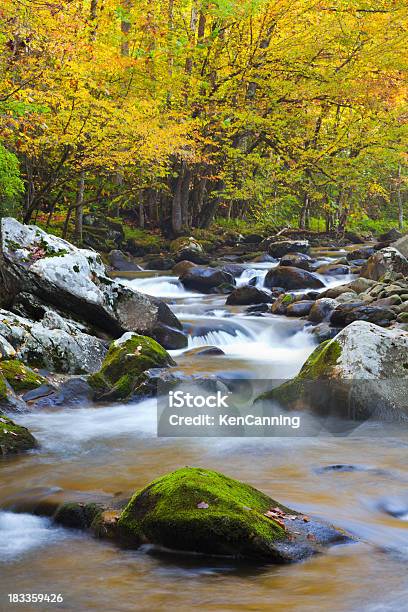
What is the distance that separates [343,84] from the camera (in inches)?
800

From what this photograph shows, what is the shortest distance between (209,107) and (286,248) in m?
5.16

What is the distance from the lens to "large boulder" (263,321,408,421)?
7121 millimetres

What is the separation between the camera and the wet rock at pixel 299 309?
1342cm

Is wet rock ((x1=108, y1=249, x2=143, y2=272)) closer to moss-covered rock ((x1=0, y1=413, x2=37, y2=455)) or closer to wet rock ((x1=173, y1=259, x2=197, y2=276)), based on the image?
wet rock ((x1=173, y1=259, x2=197, y2=276))

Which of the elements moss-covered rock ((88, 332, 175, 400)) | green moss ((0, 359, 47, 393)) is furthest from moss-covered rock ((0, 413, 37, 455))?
moss-covered rock ((88, 332, 175, 400))

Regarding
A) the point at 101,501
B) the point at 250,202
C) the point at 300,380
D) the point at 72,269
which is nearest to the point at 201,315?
the point at 72,269

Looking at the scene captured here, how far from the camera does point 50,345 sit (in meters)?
8.82

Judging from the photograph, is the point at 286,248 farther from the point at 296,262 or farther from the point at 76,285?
the point at 76,285

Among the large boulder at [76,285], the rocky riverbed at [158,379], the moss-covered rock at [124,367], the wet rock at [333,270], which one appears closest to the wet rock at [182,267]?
the rocky riverbed at [158,379]

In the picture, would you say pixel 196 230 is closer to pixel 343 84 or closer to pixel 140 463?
pixel 343 84

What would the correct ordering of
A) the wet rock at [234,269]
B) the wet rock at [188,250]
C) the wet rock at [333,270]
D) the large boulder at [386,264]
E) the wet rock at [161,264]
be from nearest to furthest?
the large boulder at [386,264]
the wet rock at [333,270]
the wet rock at [234,269]
the wet rock at [161,264]
the wet rock at [188,250]

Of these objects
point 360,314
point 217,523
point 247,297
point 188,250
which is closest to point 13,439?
point 217,523

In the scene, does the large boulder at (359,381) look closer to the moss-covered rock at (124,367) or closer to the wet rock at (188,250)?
the moss-covered rock at (124,367)

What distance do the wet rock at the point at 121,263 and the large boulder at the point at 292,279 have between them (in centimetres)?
425
